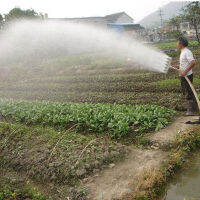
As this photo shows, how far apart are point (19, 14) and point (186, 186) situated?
3501cm

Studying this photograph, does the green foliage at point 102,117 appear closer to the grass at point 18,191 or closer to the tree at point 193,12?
the grass at point 18,191

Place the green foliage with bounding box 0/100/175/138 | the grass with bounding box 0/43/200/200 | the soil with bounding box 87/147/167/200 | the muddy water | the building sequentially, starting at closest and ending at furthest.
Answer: the muddy water < the soil with bounding box 87/147/167/200 < the grass with bounding box 0/43/200/200 < the green foliage with bounding box 0/100/175/138 < the building

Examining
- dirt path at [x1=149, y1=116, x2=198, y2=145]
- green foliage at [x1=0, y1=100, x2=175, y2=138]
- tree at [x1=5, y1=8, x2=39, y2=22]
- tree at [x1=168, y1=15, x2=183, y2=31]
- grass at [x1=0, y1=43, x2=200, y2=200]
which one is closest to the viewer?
grass at [x1=0, y1=43, x2=200, y2=200]

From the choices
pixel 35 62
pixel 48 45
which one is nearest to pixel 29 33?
pixel 48 45

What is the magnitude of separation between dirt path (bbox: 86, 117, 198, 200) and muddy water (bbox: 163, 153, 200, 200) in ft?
1.66

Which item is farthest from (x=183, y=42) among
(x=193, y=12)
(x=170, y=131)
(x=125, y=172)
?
(x=193, y=12)

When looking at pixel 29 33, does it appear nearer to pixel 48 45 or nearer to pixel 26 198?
pixel 48 45

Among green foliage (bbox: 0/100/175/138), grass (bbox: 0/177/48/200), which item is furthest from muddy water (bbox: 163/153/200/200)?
grass (bbox: 0/177/48/200)

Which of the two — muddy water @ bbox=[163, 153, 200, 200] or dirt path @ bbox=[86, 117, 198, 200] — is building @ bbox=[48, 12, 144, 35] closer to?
dirt path @ bbox=[86, 117, 198, 200]

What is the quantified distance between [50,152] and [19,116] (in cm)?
348

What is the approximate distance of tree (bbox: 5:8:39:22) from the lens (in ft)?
112

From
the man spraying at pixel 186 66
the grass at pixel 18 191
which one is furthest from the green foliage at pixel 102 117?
the grass at pixel 18 191

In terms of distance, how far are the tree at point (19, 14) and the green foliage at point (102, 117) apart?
28544 millimetres

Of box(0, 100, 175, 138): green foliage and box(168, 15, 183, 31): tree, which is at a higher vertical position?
box(168, 15, 183, 31): tree
